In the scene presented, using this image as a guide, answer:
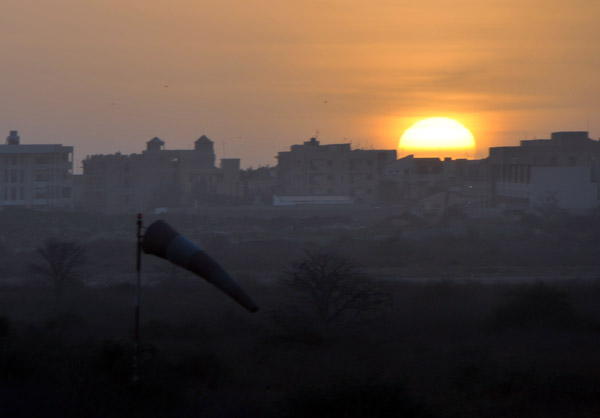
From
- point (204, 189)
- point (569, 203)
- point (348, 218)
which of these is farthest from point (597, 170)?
point (204, 189)

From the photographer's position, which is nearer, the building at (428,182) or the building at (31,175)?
the building at (31,175)

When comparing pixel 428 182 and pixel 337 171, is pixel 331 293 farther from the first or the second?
pixel 337 171

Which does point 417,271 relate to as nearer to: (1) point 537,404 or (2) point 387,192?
(1) point 537,404

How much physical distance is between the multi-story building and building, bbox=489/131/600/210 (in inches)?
479

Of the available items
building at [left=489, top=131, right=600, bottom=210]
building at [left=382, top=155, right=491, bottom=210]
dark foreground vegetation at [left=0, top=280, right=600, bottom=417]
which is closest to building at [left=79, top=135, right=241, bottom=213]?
building at [left=382, top=155, right=491, bottom=210]

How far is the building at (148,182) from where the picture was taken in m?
77.0

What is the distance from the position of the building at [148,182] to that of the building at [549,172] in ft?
94.9

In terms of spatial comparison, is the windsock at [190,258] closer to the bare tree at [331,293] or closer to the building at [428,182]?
the bare tree at [331,293]

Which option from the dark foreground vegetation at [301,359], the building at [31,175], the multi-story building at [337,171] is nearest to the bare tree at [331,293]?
the dark foreground vegetation at [301,359]

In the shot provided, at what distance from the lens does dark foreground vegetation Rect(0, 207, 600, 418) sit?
818 cm

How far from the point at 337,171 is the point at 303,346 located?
67095 millimetres

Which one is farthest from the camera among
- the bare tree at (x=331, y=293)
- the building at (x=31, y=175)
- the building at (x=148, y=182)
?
the building at (x=148, y=182)

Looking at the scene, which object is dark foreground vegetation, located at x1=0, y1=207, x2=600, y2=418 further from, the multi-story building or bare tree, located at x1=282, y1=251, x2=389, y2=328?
the multi-story building

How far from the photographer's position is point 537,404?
30.0 feet
